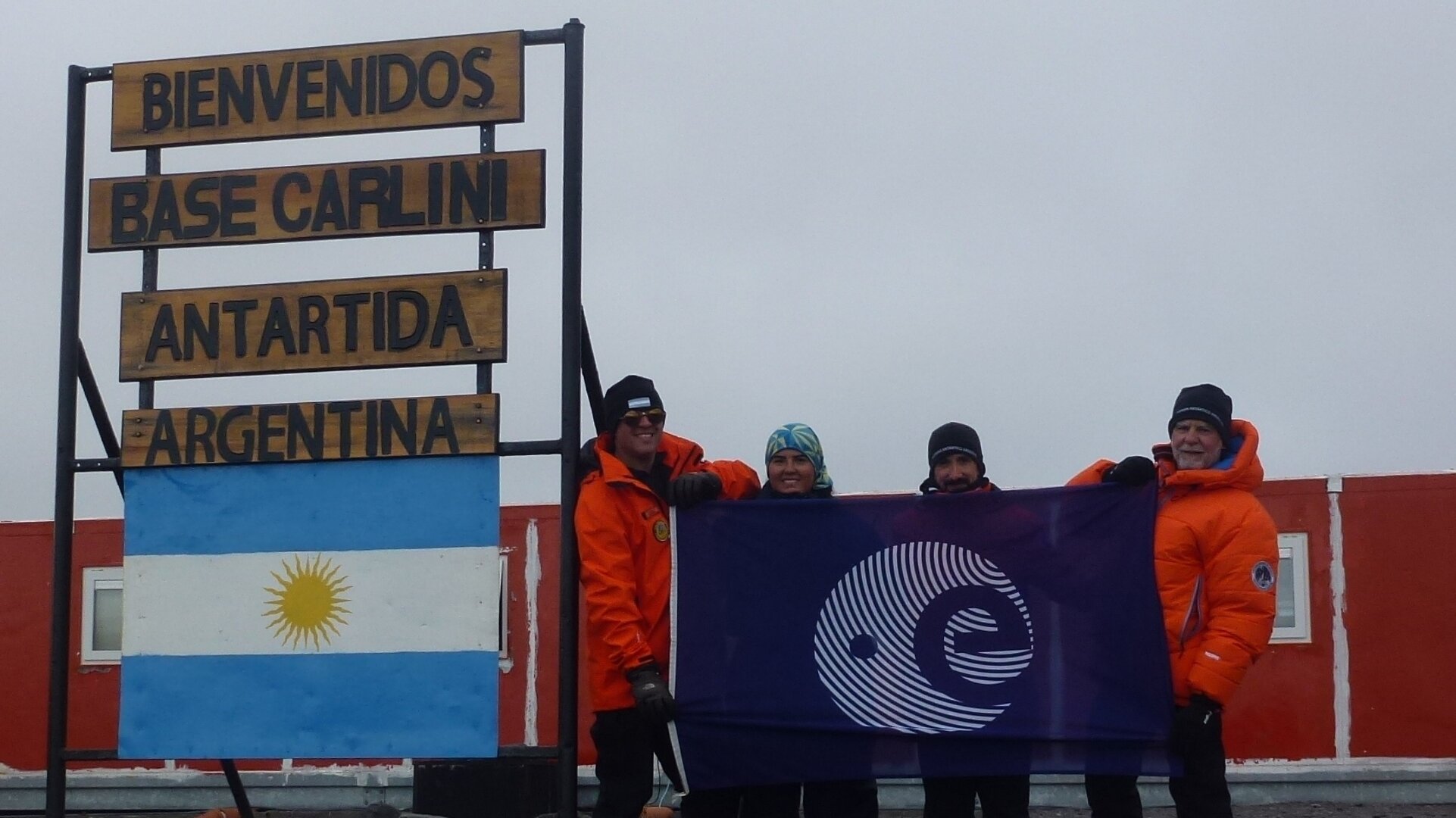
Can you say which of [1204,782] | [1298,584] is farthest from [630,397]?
A: [1298,584]

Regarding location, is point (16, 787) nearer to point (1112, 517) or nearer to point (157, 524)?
point (157, 524)

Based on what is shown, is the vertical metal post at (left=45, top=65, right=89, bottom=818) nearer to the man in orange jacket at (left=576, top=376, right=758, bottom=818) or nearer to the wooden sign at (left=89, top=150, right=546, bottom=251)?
the wooden sign at (left=89, top=150, right=546, bottom=251)

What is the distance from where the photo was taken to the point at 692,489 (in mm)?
5820

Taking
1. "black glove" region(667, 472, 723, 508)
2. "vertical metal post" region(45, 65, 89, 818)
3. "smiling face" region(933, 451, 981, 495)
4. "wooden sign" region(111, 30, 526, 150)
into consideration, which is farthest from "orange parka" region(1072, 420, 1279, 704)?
"vertical metal post" region(45, 65, 89, 818)

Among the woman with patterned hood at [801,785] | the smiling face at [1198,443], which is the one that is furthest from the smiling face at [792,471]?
the smiling face at [1198,443]

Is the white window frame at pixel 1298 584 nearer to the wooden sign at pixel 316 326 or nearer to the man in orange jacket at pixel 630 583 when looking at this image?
the man in orange jacket at pixel 630 583

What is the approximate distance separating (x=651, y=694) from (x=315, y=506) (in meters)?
1.55

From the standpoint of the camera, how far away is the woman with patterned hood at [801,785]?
19.4 ft

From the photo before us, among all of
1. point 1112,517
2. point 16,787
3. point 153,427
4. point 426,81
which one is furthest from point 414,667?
point 16,787

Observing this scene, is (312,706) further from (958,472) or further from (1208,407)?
(1208,407)

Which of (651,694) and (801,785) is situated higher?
(651,694)

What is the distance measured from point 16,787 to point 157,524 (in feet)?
18.8

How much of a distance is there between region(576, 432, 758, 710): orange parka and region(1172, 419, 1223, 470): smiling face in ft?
5.69

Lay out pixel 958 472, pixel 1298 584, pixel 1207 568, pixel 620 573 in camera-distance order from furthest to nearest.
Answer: pixel 1298 584 < pixel 958 472 < pixel 620 573 < pixel 1207 568
